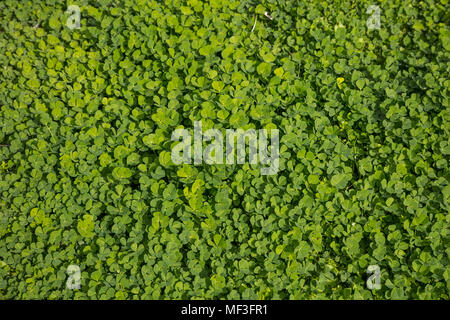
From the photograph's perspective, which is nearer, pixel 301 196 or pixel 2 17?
pixel 301 196

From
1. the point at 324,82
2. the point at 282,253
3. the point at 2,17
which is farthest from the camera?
the point at 2,17

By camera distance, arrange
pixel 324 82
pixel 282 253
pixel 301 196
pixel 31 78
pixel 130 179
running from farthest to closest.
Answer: pixel 31 78, pixel 324 82, pixel 130 179, pixel 301 196, pixel 282 253

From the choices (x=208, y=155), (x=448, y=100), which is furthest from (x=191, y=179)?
(x=448, y=100)

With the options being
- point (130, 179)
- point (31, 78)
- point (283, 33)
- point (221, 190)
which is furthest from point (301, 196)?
point (31, 78)

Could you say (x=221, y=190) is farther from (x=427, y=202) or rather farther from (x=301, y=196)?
(x=427, y=202)

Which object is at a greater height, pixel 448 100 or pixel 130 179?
pixel 448 100

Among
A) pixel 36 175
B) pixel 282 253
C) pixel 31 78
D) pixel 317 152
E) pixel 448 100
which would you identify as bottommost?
pixel 282 253
